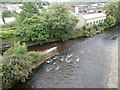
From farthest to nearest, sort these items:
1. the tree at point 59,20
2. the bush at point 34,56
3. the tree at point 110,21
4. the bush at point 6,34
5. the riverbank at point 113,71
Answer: the tree at point 110,21 → the bush at point 6,34 → the tree at point 59,20 → the bush at point 34,56 → the riverbank at point 113,71

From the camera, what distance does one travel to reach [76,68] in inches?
499

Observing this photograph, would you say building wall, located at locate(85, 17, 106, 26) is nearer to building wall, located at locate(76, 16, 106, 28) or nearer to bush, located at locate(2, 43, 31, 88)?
building wall, located at locate(76, 16, 106, 28)

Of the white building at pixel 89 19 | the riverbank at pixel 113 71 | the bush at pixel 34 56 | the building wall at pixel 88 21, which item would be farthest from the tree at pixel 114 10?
the bush at pixel 34 56

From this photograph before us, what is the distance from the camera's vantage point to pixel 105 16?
28.5 metres

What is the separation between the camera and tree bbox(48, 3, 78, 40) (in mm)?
18431

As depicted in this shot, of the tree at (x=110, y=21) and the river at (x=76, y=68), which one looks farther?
the tree at (x=110, y=21)

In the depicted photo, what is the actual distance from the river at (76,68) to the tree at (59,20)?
2.24 m

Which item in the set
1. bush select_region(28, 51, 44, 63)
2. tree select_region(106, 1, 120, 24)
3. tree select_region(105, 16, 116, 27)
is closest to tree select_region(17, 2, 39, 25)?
bush select_region(28, 51, 44, 63)

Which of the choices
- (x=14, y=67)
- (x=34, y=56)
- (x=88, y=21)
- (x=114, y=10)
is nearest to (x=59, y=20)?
(x=34, y=56)

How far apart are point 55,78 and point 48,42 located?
31.2 ft

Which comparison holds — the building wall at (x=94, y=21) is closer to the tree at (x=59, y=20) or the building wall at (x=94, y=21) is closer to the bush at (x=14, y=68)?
the tree at (x=59, y=20)

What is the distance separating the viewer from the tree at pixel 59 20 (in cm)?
1843

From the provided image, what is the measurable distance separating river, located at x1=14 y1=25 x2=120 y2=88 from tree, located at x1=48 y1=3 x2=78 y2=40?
224 centimetres

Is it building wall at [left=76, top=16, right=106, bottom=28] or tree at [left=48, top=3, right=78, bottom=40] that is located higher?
tree at [left=48, top=3, right=78, bottom=40]
